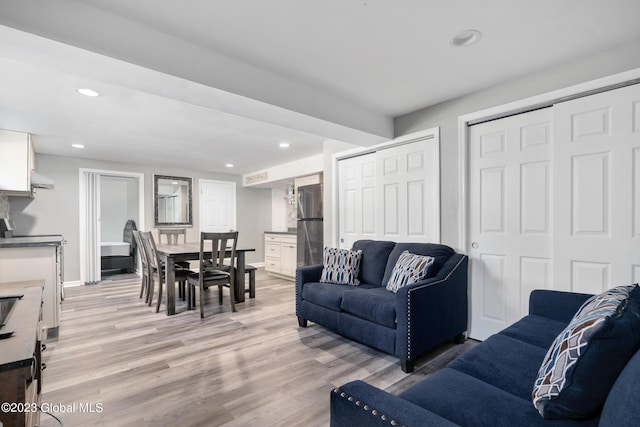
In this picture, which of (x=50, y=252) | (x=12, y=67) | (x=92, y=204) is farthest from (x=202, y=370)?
(x=92, y=204)

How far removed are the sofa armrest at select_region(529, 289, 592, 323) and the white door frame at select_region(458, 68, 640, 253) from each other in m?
0.81

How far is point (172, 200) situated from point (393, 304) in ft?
18.7

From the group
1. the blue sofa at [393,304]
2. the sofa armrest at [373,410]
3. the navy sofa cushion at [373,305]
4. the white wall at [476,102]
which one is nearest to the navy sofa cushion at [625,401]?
the sofa armrest at [373,410]

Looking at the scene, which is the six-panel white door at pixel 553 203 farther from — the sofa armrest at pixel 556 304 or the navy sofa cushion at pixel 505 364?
the navy sofa cushion at pixel 505 364

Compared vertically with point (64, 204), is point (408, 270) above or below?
below

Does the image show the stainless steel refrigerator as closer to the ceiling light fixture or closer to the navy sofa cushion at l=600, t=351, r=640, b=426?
the ceiling light fixture

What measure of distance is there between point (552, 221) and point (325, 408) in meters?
2.21

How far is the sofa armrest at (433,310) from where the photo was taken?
2.29 metres

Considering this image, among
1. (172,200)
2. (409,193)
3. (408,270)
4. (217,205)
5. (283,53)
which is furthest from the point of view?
(217,205)

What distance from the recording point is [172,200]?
21.6 ft

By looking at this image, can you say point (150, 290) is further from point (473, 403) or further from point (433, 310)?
point (473, 403)

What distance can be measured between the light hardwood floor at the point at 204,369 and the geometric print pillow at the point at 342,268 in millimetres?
561

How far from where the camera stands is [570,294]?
2.04 metres

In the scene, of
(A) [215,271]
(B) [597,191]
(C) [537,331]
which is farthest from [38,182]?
(B) [597,191]
